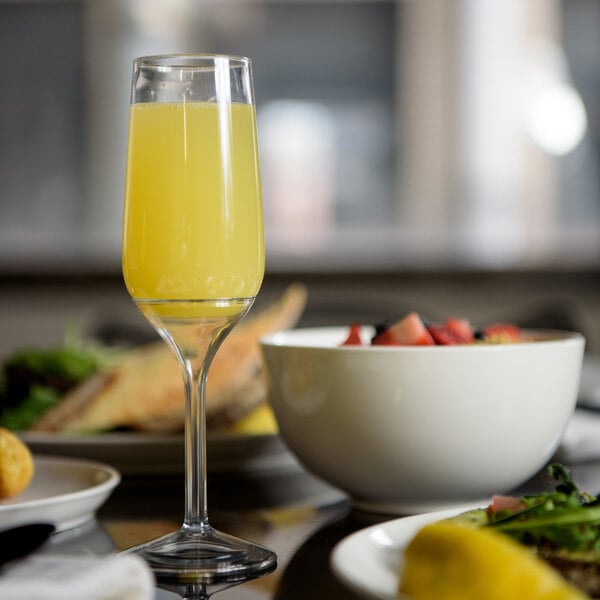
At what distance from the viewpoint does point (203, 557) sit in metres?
0.81

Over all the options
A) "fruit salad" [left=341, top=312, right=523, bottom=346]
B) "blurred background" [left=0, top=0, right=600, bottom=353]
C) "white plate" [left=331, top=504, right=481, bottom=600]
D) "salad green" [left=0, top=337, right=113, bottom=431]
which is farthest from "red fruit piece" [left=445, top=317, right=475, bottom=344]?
"blurred background" [left=0, top=0, right=600, bottom=353]

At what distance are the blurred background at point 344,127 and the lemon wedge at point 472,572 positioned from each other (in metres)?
3.93

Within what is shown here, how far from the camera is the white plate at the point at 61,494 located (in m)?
0.88

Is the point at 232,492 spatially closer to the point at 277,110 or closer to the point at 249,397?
the point at 249,397

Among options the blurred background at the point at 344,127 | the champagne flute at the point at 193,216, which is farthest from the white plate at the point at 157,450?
the blurred background at the point at 344,127

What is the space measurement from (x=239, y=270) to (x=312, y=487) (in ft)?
1.13

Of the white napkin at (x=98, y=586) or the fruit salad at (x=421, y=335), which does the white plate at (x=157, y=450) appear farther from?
the white napkin at (x=98, y=586)

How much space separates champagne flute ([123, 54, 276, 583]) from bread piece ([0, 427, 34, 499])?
179mm

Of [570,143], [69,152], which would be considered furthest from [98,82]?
[570,143]

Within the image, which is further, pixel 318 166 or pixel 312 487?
pixel 318 166

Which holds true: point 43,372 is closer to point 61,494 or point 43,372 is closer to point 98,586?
point 61,494

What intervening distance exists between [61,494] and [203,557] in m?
0.27

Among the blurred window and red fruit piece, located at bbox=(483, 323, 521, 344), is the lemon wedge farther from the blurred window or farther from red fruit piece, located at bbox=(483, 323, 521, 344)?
the blurred window

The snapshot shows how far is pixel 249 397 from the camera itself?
1267 millimetres
